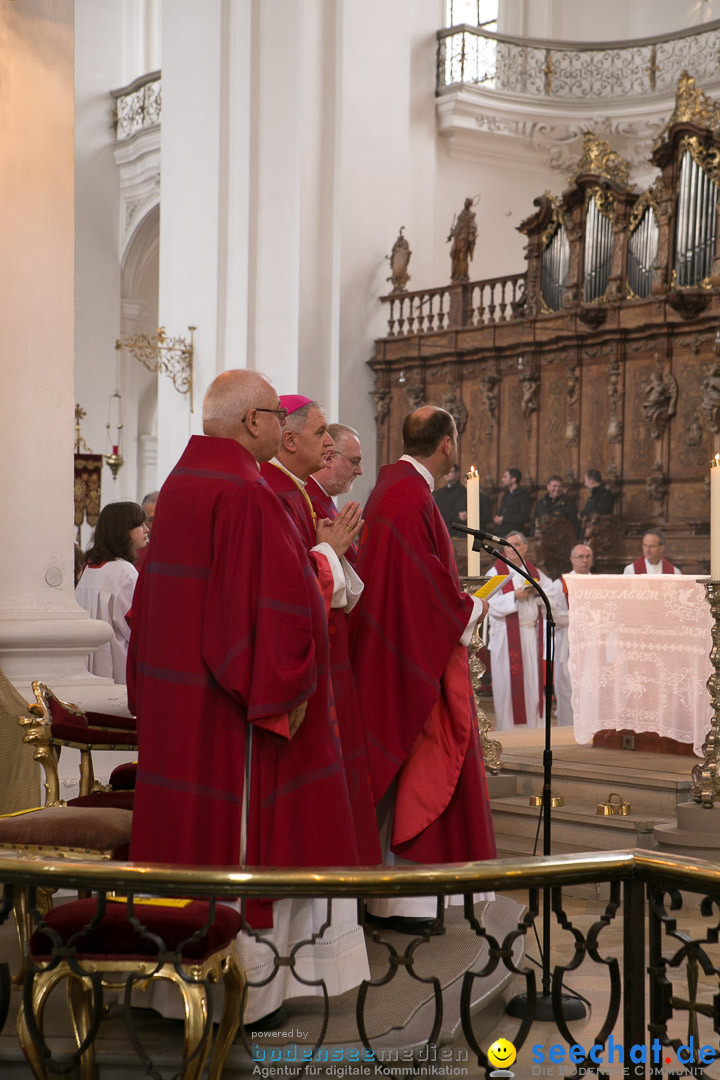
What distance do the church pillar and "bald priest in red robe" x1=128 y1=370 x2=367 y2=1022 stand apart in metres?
1.86

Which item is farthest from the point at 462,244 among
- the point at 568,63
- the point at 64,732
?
the point at 64,732

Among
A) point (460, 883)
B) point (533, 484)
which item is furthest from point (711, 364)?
point (460, 883)

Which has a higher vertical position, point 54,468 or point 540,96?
point 540,96

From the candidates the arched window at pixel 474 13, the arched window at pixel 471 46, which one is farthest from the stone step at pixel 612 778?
the arched window at pixel 474 13

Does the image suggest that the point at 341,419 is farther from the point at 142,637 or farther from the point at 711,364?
the point at 142,637

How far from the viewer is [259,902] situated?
116 inches

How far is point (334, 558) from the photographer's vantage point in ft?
→ 11.0

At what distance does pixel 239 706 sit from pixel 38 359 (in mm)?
2405

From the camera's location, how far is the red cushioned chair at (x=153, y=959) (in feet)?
7.80

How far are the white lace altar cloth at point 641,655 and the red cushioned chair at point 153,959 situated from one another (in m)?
4.04

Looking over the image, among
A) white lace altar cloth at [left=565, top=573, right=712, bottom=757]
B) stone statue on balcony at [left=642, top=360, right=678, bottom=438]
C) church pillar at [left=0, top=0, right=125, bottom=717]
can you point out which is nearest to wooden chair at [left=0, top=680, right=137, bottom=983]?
church pillar at [left=0, top=0, right=125, bottom=717]

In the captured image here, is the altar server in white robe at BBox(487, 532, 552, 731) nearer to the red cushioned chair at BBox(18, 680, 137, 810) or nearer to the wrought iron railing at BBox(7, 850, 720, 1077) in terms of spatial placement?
the red cushioned chair at BBox(18, 680, 137, 810)

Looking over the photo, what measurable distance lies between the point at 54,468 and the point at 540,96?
13521mm

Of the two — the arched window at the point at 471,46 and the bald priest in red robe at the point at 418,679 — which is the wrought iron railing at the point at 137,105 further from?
the bald priest in red robe at the point at 418,679
